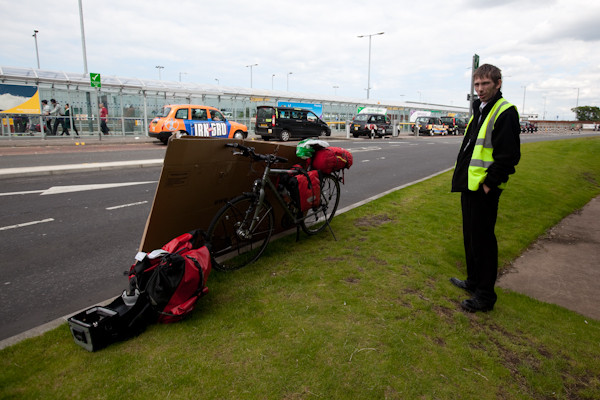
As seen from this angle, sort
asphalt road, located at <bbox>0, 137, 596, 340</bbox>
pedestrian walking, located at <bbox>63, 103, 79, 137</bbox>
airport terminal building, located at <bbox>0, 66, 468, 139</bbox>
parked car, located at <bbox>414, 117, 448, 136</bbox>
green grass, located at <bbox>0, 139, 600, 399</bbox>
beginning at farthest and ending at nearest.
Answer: parked car, located at <bbox>414, 117, 448, 136</bbox>
pedestrian walking, located at <bbox>63, 103, 79, 137</bbox>
airport terminal building, located at <bbox>0, 66, 468, 139</bbox>
asphalt road, located at <bbox>0, 137, 596, 340</bbox>
green grass, located at <bbox>0, 139, 600, 399</bbox>

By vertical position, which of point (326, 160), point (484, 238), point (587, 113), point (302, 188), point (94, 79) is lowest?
point (484, 238)

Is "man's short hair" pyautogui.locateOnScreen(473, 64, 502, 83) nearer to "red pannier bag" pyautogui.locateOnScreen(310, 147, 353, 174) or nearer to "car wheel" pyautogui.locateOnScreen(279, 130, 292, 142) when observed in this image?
"red pannier bag" pyautogui.locateOnScreen(310, 147, 353, 174)

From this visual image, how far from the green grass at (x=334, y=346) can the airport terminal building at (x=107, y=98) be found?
19710mm

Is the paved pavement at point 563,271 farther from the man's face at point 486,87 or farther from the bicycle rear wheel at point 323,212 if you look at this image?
the bicycle rear wheel at point 323,212

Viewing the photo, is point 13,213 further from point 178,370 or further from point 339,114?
point 339,114

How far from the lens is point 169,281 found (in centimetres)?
291

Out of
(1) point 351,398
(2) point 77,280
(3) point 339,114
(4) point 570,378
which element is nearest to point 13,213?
(2) point 77,280

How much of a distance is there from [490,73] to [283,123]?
72.1 feet

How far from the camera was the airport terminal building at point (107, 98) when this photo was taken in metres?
19.6

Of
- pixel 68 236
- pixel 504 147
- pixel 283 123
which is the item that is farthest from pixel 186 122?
pixel 504 147

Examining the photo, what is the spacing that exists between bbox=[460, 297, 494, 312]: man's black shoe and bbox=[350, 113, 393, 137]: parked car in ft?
100

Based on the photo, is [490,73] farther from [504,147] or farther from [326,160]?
[326,160]

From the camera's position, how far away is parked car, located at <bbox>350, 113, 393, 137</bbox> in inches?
1307

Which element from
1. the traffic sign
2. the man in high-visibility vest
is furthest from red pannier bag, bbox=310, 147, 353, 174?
the traffic sign
